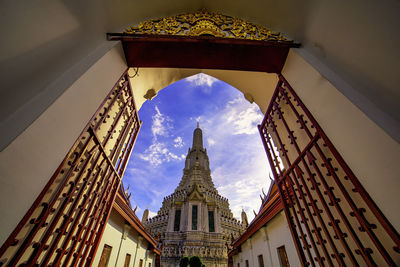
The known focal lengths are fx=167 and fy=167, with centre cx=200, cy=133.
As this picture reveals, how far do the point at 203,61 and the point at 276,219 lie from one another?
488 cm

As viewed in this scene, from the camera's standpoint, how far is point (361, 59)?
1.92 meters

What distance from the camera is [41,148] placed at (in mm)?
1519

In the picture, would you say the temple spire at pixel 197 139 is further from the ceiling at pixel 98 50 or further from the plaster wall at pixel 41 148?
the plaster wall at pixel 41 148

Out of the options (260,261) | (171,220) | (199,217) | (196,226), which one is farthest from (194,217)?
(260,261)

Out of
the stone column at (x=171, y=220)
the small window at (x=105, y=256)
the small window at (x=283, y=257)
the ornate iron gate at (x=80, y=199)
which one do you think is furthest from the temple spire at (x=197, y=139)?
the ornate iron gate at (x=80, y=199)

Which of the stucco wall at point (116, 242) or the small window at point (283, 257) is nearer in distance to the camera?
the stucco wall at point (116, 242)

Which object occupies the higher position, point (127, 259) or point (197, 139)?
point (197, 139)

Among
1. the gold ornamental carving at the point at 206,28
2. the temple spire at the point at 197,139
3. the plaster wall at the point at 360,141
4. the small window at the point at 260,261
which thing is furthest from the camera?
the temple spire at the point at 197,139

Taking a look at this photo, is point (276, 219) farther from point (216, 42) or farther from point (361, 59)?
point (216, 42)

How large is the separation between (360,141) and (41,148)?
3050 mm

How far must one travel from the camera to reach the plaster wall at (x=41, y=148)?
1.26 metres

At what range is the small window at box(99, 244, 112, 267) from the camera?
163 inches

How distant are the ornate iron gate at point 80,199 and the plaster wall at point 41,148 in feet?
0.21

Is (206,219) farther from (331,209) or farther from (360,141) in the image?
(360,141)
